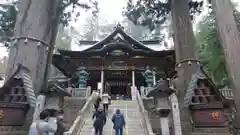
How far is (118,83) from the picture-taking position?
68.7 ft

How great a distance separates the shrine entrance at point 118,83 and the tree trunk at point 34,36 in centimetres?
1093

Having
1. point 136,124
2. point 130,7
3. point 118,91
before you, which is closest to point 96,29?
point 118,91

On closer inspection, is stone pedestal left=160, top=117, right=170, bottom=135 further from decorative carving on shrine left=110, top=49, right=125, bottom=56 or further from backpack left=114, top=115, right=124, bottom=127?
decorative carving on shrine left=110, top=49, right=125, bottom=56

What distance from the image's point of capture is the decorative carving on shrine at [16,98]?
733cm

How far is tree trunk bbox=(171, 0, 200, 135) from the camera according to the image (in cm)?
1027

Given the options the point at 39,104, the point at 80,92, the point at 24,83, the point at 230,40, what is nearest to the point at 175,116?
the point at 230,40

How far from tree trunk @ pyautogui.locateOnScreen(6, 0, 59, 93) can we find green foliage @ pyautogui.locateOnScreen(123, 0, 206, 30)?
6743 millimetres

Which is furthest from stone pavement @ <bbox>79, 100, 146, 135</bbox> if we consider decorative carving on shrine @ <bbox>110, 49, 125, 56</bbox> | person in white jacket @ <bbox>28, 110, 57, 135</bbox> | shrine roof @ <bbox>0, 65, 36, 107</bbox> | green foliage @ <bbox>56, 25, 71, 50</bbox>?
green foliage @ <bbox>56, 25, 71, 50</bbox>

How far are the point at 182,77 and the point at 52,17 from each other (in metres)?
7.29

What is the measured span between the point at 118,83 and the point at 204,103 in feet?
42.2

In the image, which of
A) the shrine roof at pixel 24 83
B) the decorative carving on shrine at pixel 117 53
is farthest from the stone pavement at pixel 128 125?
the decorative carving on shrine at pixel 117 53

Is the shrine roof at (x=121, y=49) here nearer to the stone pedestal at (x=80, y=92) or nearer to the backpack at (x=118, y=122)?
the stone pedestal at (x=80, y=92)

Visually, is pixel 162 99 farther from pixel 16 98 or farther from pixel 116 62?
pixel 116 62

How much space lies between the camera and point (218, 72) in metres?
18.1
